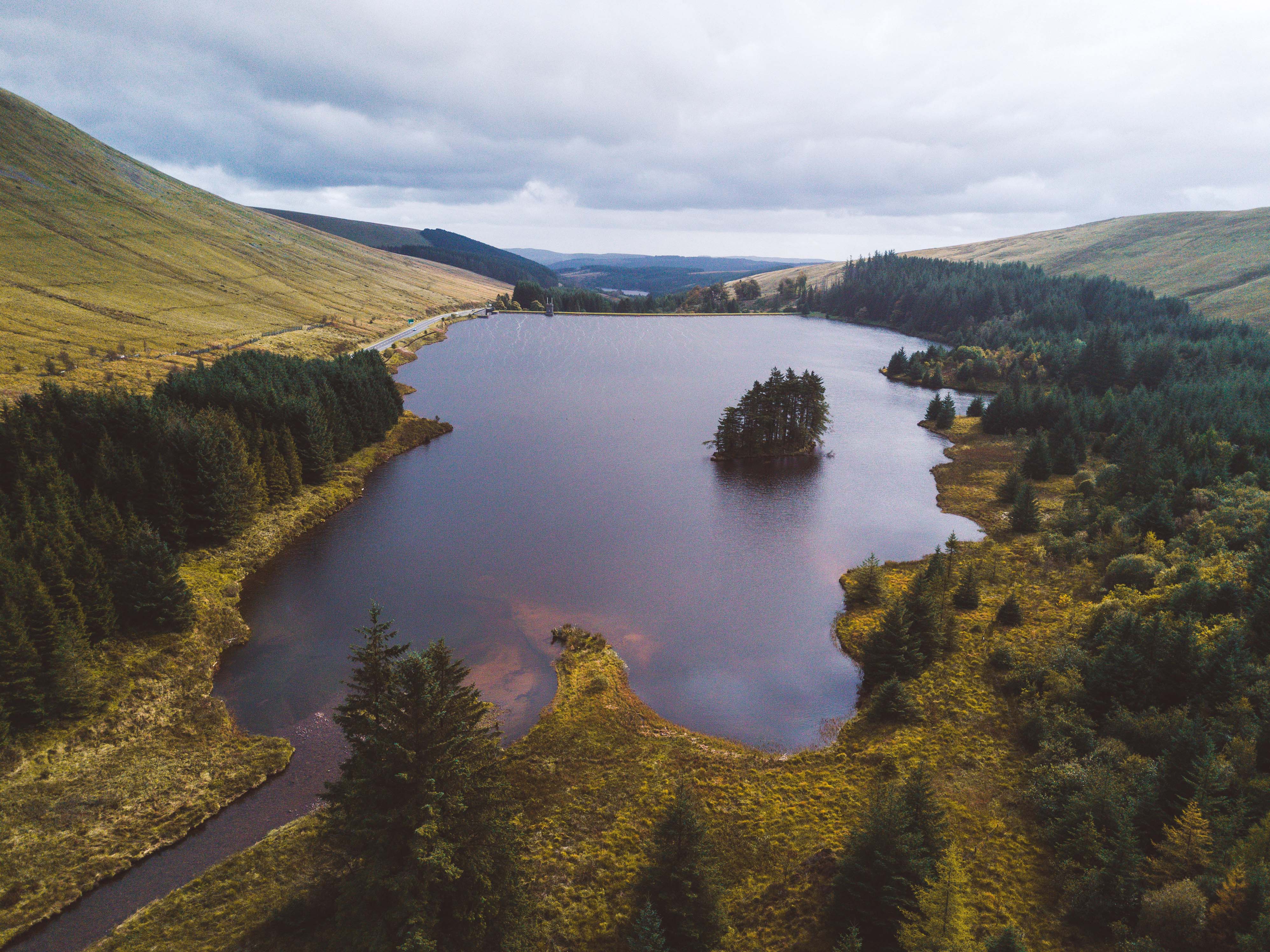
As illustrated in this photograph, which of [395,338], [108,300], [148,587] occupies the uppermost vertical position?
[108,300]

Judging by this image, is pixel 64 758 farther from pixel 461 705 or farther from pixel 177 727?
pixel 461 705

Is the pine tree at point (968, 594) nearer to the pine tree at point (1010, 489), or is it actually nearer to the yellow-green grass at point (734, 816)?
the yellow-green grass at point (734, 816)

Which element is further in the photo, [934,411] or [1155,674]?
[934,411]

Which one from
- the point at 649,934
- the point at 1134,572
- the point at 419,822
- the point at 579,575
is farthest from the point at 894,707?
the point at 419,822

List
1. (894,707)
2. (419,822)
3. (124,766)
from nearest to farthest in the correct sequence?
(419,822), (124,766), (894,707)

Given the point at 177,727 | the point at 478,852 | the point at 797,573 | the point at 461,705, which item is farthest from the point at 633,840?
the point at 797,573

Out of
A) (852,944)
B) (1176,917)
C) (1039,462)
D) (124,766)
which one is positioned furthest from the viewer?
(1039,462)

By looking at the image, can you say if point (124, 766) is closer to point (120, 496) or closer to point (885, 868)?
point (120, 496)
